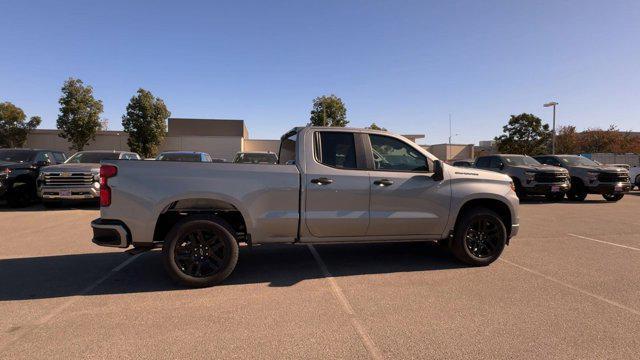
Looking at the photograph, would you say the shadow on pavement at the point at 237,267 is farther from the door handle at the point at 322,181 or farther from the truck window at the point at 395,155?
the truck window at the point at 395,155

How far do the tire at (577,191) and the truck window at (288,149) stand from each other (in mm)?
13731

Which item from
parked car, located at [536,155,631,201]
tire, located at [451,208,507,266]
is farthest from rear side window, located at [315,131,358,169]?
parked car, located at [536,155,631,201]

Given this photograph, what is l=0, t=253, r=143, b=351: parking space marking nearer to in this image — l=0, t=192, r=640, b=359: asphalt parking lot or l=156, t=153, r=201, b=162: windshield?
l=0, t=192, r=640, b=359: asphalt parking lot

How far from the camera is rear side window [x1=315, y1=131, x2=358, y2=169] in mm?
4973

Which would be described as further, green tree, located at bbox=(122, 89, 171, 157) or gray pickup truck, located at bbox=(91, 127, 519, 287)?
green tree, located at bbox=(122, 89, 171, 157)

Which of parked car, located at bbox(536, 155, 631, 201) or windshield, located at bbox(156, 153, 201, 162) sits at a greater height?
windshield, located at bbox(156, 153, 201, 162)

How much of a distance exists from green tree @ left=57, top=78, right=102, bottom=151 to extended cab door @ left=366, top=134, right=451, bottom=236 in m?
42.0

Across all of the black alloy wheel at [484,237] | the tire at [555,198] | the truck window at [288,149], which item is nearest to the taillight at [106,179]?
the truck window at [288,149]

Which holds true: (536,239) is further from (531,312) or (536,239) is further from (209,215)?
(209,215)

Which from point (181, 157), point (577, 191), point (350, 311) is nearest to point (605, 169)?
point (577, 191)

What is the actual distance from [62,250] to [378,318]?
17.9 feet

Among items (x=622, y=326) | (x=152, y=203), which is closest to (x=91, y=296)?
(x=152, y=203)

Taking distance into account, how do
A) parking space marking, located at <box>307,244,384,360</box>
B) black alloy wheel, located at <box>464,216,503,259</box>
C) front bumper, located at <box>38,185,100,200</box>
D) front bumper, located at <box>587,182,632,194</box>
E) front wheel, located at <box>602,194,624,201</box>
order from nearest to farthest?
parking space marking, located at <box>307,244,384,360</box>
black alloy wheel, located at <box>464,216,503,259</box>
front bumper, located at <box>38,185,100,200</box>
front bumper, located at <box>587,182,632,194</box>
front wheel, located at <box>602,194,624,201</box>

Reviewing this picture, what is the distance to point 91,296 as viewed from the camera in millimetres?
4234
